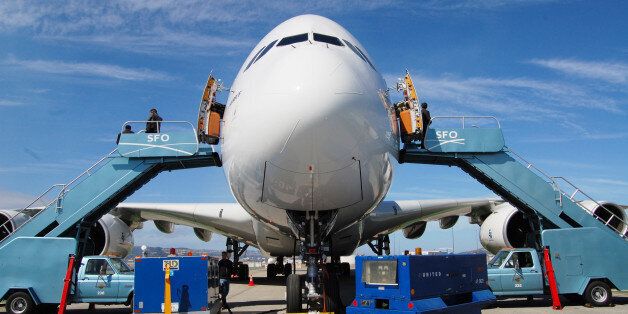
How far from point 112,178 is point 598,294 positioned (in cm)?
1053

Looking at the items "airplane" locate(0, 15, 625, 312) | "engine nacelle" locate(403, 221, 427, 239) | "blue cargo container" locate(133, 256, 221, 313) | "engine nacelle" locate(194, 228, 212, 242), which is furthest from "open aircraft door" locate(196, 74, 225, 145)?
"engine nacelle" locate(403, 221, 427, 239)

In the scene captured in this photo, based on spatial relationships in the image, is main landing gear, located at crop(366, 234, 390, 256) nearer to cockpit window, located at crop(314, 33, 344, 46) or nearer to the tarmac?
the tarmac

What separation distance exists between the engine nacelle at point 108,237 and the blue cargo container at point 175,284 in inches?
225

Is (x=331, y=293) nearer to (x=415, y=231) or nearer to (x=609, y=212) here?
(x=609, y=212)

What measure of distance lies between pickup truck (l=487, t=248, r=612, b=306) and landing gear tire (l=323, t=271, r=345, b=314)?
372cm

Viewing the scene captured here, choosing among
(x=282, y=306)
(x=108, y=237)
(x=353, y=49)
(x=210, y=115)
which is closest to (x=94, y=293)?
(x=108, y=237)

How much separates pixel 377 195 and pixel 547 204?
5720mm

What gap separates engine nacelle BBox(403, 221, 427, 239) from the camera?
747 inches

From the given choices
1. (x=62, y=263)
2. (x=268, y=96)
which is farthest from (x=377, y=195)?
(x=62, y=263)

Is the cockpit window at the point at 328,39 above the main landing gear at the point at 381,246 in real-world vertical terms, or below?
above

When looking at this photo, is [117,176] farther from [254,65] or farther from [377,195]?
[377,195]

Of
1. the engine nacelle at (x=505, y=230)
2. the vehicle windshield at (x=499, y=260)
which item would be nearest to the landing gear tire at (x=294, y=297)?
the vehicle windshield at (x=499, y=260)

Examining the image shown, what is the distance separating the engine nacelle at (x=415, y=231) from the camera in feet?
62.2

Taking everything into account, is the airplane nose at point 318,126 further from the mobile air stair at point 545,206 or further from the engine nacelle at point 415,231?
the engine nacelle at point 415,231
